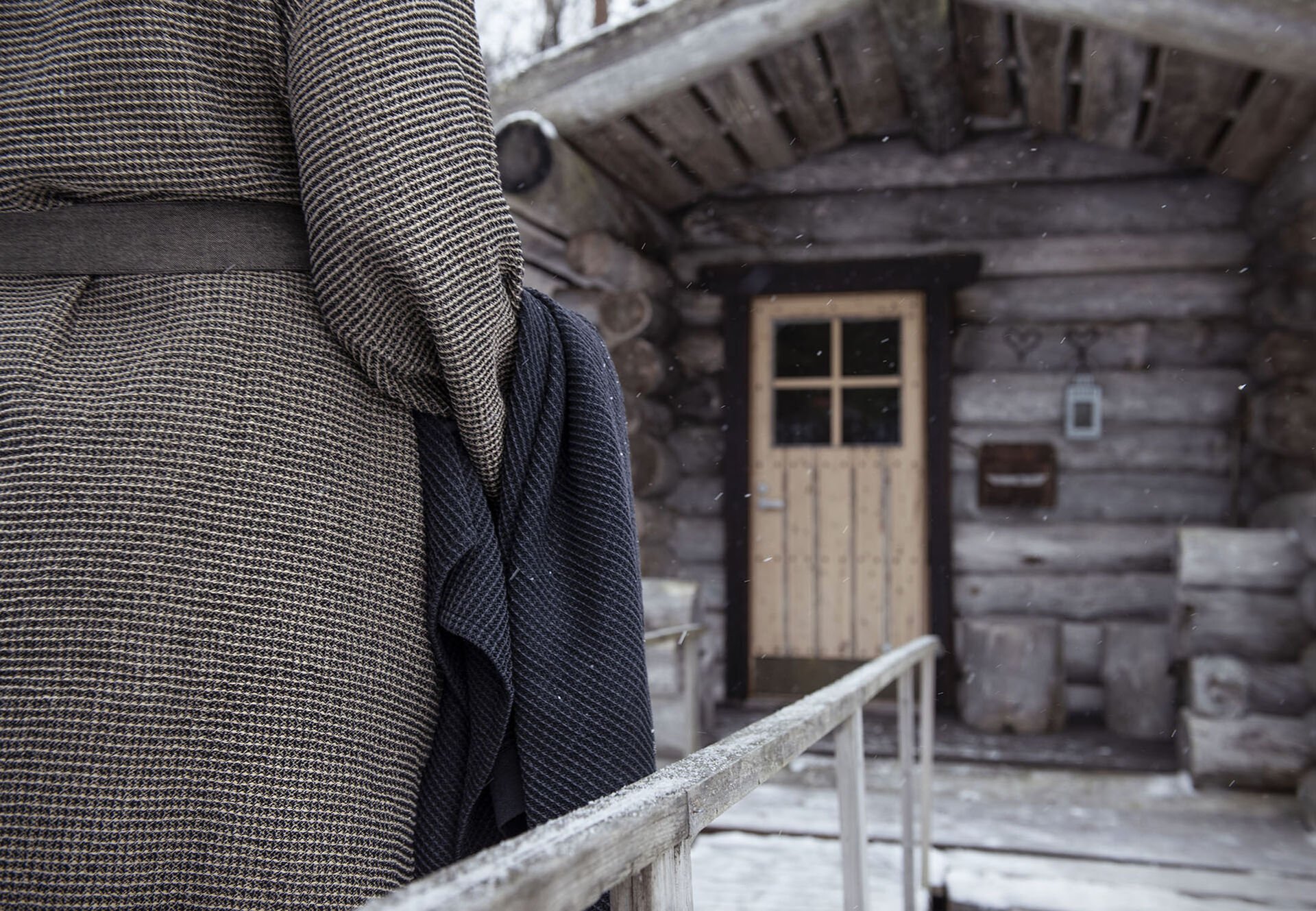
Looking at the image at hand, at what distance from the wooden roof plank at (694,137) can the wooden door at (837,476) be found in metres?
0.65

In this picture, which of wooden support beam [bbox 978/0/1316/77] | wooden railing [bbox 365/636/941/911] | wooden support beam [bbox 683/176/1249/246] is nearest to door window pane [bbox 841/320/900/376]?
wooden support beam [bbox 683/176/1249/246]

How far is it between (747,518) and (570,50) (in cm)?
230

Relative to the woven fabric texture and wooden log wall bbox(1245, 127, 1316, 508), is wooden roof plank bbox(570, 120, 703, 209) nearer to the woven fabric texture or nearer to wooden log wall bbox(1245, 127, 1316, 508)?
wooden log wall bbox(1245, 127, 1316, 508)

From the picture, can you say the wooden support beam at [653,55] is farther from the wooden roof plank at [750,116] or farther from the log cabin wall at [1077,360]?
the log cabin wall at [1077,360]

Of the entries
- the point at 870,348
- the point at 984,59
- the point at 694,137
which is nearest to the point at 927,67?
the point at 984,59

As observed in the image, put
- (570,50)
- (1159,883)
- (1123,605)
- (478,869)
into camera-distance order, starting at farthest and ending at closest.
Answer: (1123,605), (570,50), (1159,883), (478,869)

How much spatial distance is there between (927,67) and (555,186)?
1462 mm

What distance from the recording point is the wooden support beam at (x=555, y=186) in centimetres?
342

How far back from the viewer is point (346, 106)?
780 mm

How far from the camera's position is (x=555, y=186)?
359 cm

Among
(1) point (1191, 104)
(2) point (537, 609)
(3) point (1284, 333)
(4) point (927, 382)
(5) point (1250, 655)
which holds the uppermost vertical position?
(1) point (1191, 104)

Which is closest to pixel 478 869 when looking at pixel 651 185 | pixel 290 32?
pixel 290 32

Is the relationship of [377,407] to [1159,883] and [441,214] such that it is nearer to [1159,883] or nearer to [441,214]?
[441,214]

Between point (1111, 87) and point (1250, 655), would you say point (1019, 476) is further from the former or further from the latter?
point (1111, 87)
